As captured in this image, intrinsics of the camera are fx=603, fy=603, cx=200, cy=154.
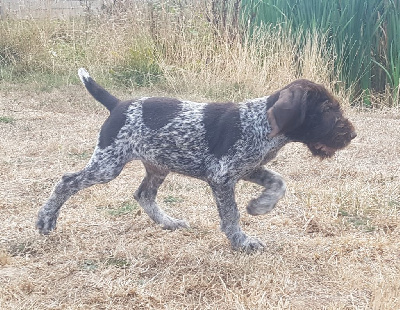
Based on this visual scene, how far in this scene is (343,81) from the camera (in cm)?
966

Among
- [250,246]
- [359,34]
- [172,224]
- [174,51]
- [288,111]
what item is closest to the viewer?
[288,111]

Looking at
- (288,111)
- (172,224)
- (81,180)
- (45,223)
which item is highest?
(288,111)

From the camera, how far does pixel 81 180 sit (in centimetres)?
411

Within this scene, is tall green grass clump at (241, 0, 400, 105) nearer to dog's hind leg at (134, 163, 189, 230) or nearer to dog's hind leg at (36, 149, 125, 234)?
dog's hind leg at (134, 163, 189, 230)

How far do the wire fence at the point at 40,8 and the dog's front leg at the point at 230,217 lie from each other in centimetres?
802

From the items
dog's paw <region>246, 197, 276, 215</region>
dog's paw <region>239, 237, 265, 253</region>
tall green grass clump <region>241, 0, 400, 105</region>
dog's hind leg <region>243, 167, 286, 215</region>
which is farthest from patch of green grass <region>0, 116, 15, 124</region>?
dog's paw <region>239, 237, 265, 253</region>

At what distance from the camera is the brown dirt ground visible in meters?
3.23

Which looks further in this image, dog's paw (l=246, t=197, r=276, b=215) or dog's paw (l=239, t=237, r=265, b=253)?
dog's paw (l=246, t=197, r=276, b=215)

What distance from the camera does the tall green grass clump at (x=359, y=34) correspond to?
373 inches

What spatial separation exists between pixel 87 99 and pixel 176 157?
499 centimetres

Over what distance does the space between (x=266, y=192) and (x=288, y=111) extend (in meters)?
0.62

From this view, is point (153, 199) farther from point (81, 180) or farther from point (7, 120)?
point (7, 120)

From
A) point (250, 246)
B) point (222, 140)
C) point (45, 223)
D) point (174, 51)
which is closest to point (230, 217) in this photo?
point (250, 246)

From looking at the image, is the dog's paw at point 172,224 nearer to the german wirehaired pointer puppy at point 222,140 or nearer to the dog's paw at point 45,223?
the german wirehaired pointer puppy at point 222,140
